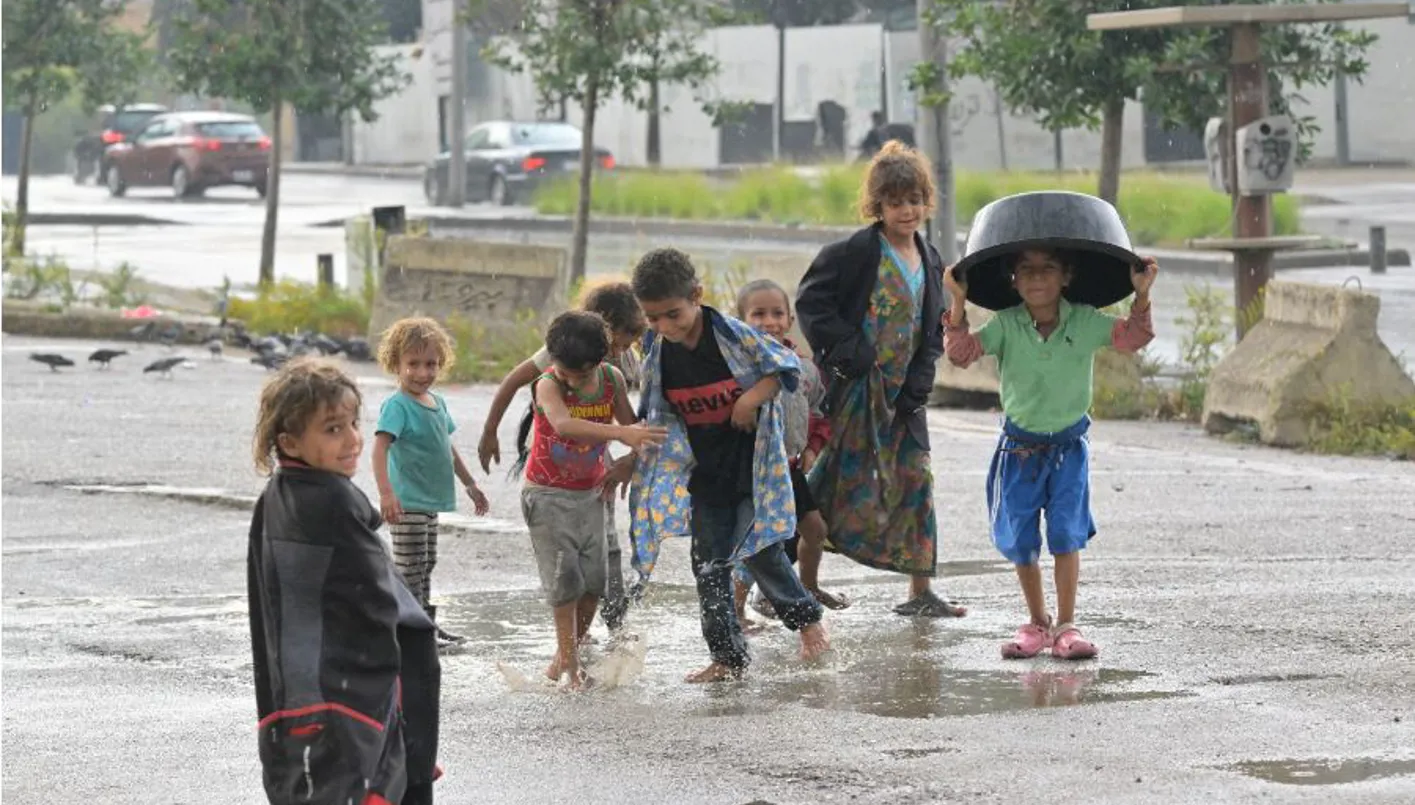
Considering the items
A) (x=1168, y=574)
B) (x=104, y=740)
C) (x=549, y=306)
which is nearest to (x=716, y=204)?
(x=549, y=306)

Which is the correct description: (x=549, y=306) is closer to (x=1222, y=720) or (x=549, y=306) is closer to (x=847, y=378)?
(x=847, y=378)

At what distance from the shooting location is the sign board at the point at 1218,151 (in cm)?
1595

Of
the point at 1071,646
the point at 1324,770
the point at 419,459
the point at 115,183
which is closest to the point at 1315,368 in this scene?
the point at 1071,646

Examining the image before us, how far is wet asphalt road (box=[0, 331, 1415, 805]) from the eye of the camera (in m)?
6.25

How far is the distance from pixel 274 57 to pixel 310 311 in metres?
5.84

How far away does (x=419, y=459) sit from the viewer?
823 cm

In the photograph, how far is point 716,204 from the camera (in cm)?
3684

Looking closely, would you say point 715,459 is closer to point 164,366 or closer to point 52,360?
point 164,366

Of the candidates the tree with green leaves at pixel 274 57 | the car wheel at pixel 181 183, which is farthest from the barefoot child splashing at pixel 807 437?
the car wheel at pixel 181 183

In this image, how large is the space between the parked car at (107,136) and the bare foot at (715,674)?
146ft

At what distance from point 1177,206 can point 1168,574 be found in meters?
20.8

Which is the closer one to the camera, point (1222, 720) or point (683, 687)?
point (1222, 720)

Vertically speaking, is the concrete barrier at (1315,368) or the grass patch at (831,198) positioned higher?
the grass patch at (831,198)

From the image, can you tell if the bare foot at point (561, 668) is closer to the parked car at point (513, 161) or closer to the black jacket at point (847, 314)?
the black jacket at point (847, 314)
